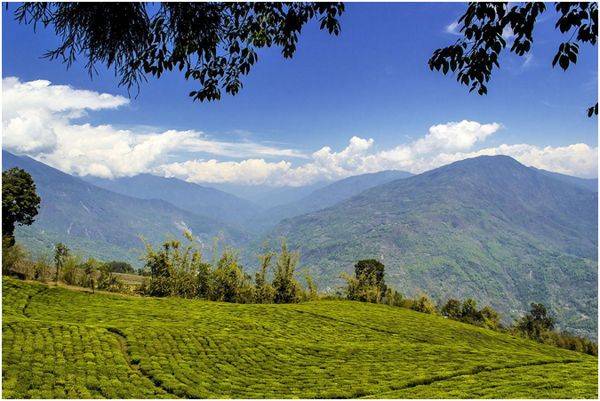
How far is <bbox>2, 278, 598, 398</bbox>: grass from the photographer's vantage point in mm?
11656

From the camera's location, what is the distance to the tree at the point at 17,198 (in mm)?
38906

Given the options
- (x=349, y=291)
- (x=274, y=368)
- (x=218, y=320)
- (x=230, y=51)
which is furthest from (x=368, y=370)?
(x=349, y=291)

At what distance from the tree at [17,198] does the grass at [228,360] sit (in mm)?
19510

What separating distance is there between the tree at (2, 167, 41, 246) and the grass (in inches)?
768

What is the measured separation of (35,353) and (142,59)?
1186cm

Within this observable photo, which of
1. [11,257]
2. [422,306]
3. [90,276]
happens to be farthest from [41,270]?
[422,306]

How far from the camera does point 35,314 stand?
765 inches

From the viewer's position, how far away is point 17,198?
4041 cm

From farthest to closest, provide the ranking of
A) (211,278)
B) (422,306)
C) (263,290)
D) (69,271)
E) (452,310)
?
(452,310)
(422,306)
(263,290)
(211,278)
(69,271)

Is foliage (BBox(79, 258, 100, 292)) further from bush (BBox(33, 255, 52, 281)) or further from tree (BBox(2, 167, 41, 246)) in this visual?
tree (BBox(2, 167, 41, 246))

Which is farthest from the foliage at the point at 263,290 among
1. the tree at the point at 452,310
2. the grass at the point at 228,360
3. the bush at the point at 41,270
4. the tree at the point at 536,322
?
the tree at the point at 536,322

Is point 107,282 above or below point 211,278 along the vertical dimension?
below

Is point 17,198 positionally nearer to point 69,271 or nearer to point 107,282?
point 69,271

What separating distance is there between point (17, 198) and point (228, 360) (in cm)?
3498
